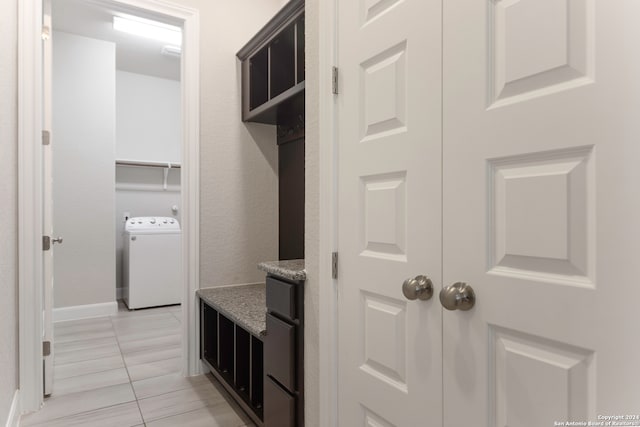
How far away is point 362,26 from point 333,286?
0.83 meters

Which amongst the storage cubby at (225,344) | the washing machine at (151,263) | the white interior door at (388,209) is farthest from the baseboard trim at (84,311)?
the white interior door at (388,209)

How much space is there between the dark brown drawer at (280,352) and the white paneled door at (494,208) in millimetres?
343

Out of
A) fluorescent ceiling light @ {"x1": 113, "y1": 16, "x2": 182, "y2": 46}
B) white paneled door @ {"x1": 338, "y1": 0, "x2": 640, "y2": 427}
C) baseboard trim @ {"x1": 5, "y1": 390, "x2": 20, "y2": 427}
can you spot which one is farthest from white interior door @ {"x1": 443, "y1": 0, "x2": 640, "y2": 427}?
fluorescent ceiling light @ {"x1": 113, "y1": 16, "x2": 182, "y2": 46}

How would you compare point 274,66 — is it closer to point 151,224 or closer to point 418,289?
point 418,289

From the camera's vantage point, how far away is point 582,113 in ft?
2.13

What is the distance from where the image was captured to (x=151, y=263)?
165 inches

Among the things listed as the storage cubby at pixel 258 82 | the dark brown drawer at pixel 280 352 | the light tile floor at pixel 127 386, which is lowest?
the light tile floor at pixel 127 386

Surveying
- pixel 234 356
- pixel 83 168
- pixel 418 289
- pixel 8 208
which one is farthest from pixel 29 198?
pixel 418 289

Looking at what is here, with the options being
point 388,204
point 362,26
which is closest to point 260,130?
point 362,26

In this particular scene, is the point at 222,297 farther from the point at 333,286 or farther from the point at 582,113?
the point at 582,113

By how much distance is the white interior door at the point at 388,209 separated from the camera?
0.93 m

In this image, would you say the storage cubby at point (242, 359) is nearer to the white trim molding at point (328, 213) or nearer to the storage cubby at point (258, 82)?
the white trim molding at point (328, 213)

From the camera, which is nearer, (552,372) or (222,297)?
(552,372)

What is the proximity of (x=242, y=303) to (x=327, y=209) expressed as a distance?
1.24 m
